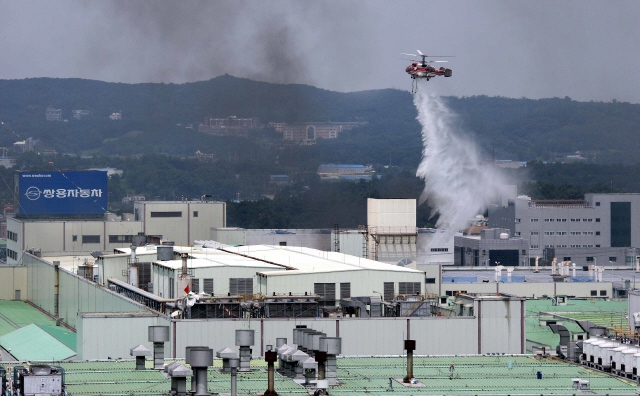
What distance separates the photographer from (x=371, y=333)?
52.1 metres

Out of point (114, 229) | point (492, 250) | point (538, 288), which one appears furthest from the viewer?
point (492, 250)

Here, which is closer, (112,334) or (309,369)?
(309,369)

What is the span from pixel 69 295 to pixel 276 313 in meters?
31.3

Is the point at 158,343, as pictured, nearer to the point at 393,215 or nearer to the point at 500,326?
the point at 500,326

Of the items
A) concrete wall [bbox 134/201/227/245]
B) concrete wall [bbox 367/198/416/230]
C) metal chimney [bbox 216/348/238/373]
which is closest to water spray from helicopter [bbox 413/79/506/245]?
concrete wall [bbox 134/201/227/245]

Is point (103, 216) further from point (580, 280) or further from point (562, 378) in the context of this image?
point (562, 378)

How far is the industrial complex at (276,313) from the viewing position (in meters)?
39.4

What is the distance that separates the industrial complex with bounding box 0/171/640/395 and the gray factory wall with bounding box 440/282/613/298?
10cm

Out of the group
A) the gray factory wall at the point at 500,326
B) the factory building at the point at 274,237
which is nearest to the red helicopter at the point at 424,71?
the factory building at the point at 274,237

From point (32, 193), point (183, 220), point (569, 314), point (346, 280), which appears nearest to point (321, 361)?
point (346, 280)

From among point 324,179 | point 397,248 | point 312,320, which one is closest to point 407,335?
point 312,320

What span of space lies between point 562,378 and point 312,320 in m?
13.0

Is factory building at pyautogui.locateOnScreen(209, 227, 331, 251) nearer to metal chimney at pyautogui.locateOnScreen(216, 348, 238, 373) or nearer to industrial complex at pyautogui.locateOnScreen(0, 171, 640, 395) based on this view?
industrial complex at pyautogui.locateOnScreen(0, 171, 640, 395)

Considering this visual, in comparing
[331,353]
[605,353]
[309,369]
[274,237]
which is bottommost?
[309,369]
